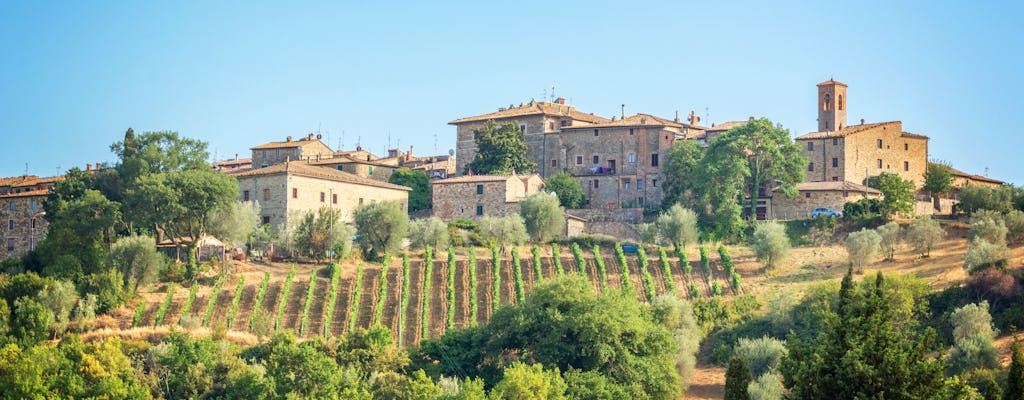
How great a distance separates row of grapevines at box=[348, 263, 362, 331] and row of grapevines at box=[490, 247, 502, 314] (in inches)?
209

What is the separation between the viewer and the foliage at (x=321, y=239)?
2608 inches

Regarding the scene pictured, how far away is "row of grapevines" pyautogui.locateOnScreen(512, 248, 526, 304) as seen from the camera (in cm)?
5968

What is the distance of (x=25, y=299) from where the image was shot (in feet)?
189

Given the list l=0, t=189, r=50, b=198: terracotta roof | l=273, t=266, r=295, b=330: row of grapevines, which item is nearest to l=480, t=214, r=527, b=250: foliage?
l=273, t=266, r=295, b=330: row of grapevines

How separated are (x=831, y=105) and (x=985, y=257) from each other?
30.3m

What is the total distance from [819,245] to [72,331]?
3284cm

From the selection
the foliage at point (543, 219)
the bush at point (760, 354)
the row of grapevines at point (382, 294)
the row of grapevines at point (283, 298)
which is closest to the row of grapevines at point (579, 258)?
the foliage at point (543, 219)

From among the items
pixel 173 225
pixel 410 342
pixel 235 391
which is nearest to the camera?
pixel 235 391

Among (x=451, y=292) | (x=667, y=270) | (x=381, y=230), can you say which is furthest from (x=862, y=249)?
(x=381, y=230)

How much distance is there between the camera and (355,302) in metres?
59.3

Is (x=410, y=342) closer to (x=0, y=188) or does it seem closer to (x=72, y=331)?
(x=72, y=331)

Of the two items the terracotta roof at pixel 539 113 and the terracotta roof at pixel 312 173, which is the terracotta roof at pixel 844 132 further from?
the terracotta roof at pixel 312 173

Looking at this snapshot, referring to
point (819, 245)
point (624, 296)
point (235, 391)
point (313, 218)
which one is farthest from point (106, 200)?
point (819, 245)

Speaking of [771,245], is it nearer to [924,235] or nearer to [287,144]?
[924,235]
